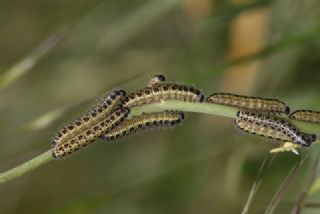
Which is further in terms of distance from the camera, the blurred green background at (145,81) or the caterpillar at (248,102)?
the blurred green background at (145,81)

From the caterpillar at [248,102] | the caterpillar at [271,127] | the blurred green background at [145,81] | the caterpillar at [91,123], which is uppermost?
the blurred green background at [145,81]

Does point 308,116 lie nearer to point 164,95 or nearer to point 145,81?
point 164,95

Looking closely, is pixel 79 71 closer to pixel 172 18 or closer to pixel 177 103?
pixel 172 18

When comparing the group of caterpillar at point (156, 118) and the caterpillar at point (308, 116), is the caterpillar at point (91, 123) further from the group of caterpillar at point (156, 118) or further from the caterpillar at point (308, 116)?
the caterpillar at point (308, 116)

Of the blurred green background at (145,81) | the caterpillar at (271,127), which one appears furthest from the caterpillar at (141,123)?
the blurred green background at (145,81)

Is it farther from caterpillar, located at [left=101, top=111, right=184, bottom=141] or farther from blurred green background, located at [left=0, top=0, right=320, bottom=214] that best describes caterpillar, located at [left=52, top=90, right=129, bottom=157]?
blurred green background, located at [left=0, top=0, right=320, bottom=214]

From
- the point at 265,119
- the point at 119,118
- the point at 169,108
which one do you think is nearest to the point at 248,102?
the point at 265,119
